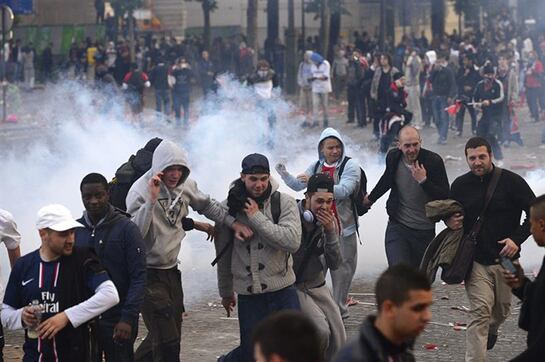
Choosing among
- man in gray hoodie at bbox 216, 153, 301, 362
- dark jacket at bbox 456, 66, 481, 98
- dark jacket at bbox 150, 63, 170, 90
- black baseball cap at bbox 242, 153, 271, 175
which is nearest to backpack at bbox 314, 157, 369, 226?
man in gray hoodie at bbox 216, 153, 301, 362

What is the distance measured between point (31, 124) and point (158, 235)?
2213cm

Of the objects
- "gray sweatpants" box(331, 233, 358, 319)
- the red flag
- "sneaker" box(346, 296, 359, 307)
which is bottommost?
"sneaker" box(346, 296, 359, 307)

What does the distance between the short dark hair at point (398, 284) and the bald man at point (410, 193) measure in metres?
4.18

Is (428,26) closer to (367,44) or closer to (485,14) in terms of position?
(485,14)

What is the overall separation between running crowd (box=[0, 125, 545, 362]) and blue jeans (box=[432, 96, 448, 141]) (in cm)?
1518

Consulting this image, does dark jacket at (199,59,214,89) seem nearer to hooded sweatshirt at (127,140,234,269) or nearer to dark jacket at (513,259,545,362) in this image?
hooded sweatshirt at (127,140,234,269)

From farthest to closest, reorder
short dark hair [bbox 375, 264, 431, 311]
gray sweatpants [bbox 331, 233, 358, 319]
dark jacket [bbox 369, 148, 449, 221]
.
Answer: gray sweatpants [bbox 331, 233, 358, 319]
dark jacket [bbox 369, 148, 449, 221]
short dark hair [bbox 375, 264, 431, 311]

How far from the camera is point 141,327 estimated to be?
31.8 feet

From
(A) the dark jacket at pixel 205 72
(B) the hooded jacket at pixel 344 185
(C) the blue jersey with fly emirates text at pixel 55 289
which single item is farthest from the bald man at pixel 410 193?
(A) the dark jacket at pixel 205 72

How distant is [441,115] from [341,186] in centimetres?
1516

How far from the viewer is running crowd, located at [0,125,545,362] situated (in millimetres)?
6129


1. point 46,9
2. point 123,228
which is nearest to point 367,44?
point 46,9

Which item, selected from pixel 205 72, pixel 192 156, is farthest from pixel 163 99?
pixel 192 156

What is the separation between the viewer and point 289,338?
13.3ft
